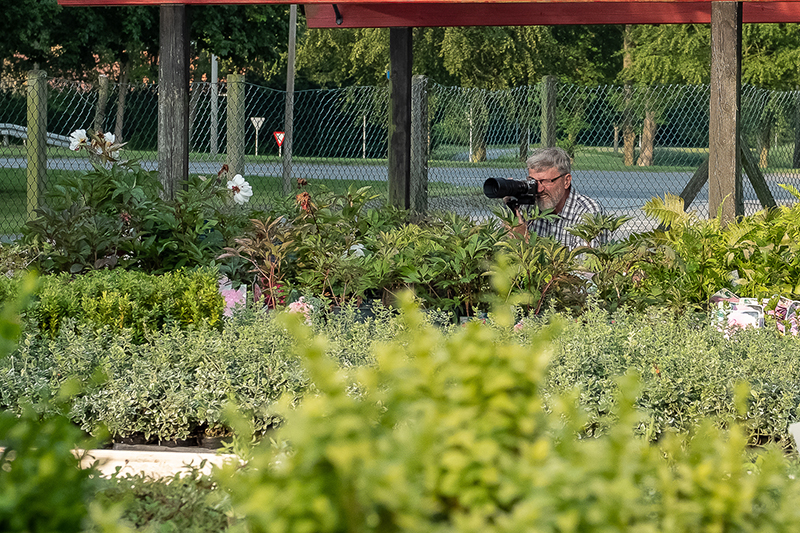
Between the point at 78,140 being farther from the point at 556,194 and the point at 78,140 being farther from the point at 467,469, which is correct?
the point at 467,469

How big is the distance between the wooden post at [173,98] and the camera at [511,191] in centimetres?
188

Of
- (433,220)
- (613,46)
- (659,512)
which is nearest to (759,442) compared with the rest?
(659,512)

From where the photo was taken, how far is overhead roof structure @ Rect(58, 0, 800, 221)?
4.93 metres

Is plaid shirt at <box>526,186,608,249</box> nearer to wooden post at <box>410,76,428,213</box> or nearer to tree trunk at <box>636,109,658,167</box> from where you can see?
wooden post at <box>410,76,428,213</box>

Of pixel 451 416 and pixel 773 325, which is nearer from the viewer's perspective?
pixel 451 416

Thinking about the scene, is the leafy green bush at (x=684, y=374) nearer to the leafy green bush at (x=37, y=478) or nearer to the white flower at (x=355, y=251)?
the white flower at (x=355, y=251)

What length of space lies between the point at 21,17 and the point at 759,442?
15307 millimetres

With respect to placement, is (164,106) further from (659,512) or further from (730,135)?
(659,512)

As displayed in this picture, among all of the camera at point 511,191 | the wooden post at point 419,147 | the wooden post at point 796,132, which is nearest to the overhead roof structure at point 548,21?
the camera at point 511,191

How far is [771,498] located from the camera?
1.32 metres

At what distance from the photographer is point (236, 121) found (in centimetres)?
818

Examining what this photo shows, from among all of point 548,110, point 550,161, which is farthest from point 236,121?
point 550,161

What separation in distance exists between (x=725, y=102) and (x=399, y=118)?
2.17m

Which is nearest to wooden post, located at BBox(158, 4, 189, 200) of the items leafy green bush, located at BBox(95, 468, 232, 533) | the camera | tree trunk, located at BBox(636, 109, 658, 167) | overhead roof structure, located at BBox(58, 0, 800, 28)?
overhead roof structure, located at BBox(58, 0, 800, 28)
